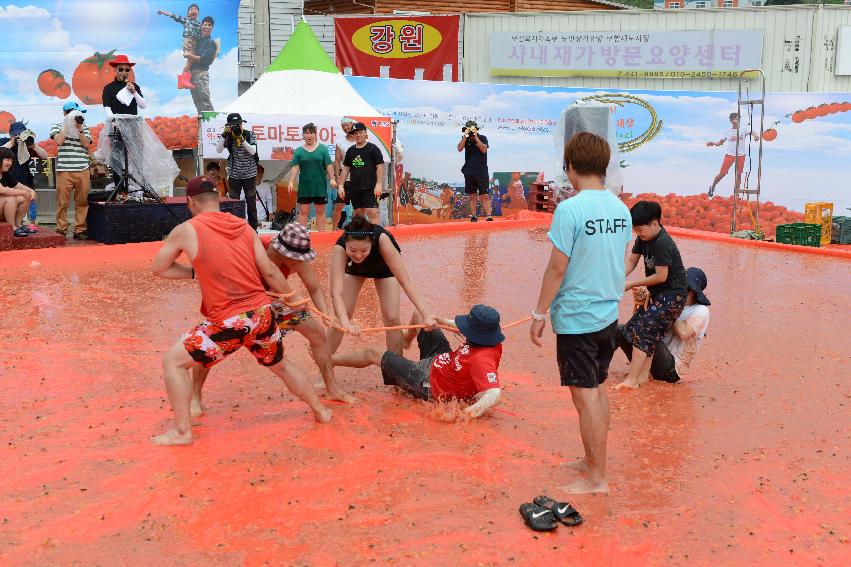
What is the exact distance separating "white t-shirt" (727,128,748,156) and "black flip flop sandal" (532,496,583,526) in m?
15.2

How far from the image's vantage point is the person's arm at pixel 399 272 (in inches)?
238

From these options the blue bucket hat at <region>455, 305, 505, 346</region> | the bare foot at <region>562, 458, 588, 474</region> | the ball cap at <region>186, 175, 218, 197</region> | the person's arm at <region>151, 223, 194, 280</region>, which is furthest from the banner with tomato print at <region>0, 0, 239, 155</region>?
the bare foot at <region>562, 458, 588, 474</region>

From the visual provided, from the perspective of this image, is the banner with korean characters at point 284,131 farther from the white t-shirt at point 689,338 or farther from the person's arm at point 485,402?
the person's arm at point 485,402

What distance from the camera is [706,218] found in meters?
18.2

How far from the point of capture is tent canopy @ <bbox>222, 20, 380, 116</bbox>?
15.9m

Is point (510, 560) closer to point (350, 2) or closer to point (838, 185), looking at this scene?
point (838, 185)

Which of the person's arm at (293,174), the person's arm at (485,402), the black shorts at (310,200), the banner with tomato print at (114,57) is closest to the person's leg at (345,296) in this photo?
the person's arm at (485,402)

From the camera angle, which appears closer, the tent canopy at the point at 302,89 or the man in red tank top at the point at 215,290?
the man in red tank top at the point at 215,290

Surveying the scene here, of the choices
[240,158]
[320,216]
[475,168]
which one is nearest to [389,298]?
[320,216]

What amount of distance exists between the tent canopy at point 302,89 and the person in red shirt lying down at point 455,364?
987cm

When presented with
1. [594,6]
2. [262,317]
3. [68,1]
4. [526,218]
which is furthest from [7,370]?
[594,6]

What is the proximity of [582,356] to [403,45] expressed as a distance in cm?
1816

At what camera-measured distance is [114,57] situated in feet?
62.1

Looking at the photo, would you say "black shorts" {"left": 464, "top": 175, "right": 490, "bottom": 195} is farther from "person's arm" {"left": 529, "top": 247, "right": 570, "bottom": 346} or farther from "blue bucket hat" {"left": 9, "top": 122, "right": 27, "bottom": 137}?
"person's arm" {"left": 529, "top": 247, "right": 570, "bottom": 346}
